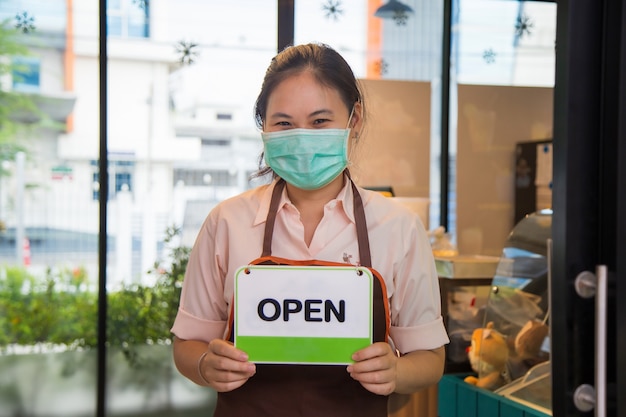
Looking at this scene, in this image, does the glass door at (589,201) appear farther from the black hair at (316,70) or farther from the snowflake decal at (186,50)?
the snowflake decal at (186,50)

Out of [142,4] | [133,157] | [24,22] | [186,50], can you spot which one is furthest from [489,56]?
[24,22]

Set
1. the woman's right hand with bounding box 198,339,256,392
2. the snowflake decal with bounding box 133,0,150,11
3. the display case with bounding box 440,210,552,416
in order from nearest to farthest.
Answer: the woman's right hand with bounding box 198,339,256,392 < the display case with bounding box 440,210,552,416 < the snowflake decal with bounding box 133,0,150,11

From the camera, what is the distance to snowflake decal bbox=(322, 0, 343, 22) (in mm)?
4473

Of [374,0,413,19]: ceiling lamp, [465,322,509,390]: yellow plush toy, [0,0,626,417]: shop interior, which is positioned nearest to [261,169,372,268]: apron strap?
[465,322,509,390]: yellow plush toy

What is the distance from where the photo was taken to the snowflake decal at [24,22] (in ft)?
13.5

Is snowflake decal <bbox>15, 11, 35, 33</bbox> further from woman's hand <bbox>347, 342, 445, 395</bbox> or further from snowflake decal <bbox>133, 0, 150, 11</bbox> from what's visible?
woman's hand <bbox>347, 342, 445, 395</bbox>

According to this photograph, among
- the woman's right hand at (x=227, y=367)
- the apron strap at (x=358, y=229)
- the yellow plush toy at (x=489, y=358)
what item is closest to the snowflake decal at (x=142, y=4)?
the yellow plush toy at (x=489, y=358)

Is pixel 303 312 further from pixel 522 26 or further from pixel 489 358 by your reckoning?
pixel 522 26

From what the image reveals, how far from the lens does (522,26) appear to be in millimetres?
4973

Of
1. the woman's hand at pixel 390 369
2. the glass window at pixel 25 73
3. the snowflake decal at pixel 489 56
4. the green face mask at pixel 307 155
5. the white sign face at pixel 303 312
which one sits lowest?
the woman's hand at pixel 390 369

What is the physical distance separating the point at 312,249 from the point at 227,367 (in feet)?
1.04

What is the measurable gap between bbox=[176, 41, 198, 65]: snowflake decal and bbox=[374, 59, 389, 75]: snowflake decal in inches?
48.2

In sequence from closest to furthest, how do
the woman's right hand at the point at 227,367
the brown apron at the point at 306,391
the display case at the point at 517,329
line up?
the woman's right hand at the point at 227,367, the brown apron at the point at 306,391, the display case at the point at 517,329

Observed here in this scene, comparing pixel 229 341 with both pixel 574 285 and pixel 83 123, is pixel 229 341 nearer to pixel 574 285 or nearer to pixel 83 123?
pixel 574 285
